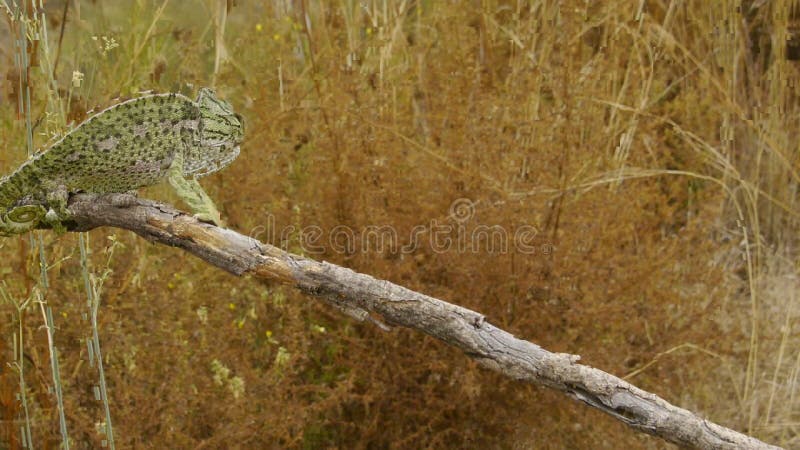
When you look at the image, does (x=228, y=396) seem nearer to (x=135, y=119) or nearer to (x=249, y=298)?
(x=249, y=298)

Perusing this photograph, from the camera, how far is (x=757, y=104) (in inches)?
146

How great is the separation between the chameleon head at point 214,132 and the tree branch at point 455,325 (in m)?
0.16

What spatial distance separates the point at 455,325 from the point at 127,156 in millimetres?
649

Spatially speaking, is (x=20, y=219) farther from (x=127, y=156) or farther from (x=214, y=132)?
(x=214, y=132)

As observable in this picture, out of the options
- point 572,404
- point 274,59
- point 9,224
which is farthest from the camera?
point 274,59

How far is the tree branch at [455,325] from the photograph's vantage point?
1.37m

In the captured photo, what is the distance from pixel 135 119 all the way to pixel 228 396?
1.16 metres

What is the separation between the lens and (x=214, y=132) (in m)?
1.57

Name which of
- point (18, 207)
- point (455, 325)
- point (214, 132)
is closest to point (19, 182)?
point (18, 207)

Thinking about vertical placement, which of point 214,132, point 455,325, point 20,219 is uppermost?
point 214,132

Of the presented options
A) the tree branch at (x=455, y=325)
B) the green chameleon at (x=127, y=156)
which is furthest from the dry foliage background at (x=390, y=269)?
the tree branch at (x=455, y=325)

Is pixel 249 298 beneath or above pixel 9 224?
beneath

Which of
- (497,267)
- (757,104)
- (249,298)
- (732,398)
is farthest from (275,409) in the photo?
(757,104)

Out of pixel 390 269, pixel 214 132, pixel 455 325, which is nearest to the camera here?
pixel 455 325
